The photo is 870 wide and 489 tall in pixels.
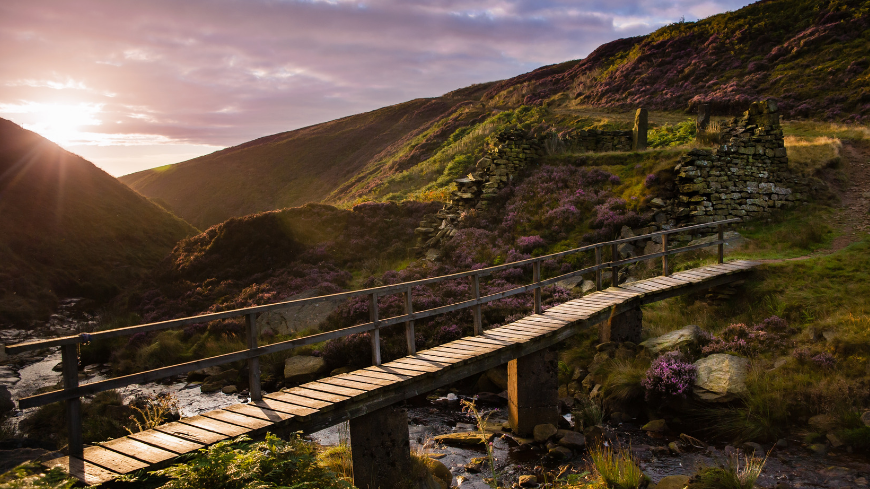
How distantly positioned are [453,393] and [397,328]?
3.00 meters

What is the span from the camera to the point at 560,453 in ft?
26.6

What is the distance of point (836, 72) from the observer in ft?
86.2

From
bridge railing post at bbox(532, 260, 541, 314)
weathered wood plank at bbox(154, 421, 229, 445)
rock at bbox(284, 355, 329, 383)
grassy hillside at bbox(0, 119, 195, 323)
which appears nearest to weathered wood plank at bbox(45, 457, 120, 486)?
weathered wood plank at bbox(154, 421, 229, 445)

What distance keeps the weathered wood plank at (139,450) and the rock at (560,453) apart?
5672mm

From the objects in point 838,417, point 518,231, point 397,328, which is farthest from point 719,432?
point 518,231

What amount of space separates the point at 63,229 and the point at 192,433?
26.6 m

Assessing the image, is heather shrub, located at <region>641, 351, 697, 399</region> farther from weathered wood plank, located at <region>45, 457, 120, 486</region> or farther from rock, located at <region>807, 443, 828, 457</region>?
weathered wood plank, located at <region>45, 457, 120, 486</region>

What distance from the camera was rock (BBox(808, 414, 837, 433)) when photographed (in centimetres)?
776

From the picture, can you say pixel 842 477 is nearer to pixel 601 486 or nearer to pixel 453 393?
pixel 601 486

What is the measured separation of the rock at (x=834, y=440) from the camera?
7.48m

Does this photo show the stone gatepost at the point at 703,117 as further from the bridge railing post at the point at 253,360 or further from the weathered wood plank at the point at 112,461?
the weathered wood plank at the point at 112,461

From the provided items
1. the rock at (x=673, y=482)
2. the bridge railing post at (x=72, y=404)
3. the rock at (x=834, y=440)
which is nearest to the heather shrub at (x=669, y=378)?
the rock at (x=834, y=440)

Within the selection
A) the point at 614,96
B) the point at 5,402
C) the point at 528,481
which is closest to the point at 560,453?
the point at 528,481

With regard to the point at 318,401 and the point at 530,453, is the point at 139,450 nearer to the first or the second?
the point at 318,401
